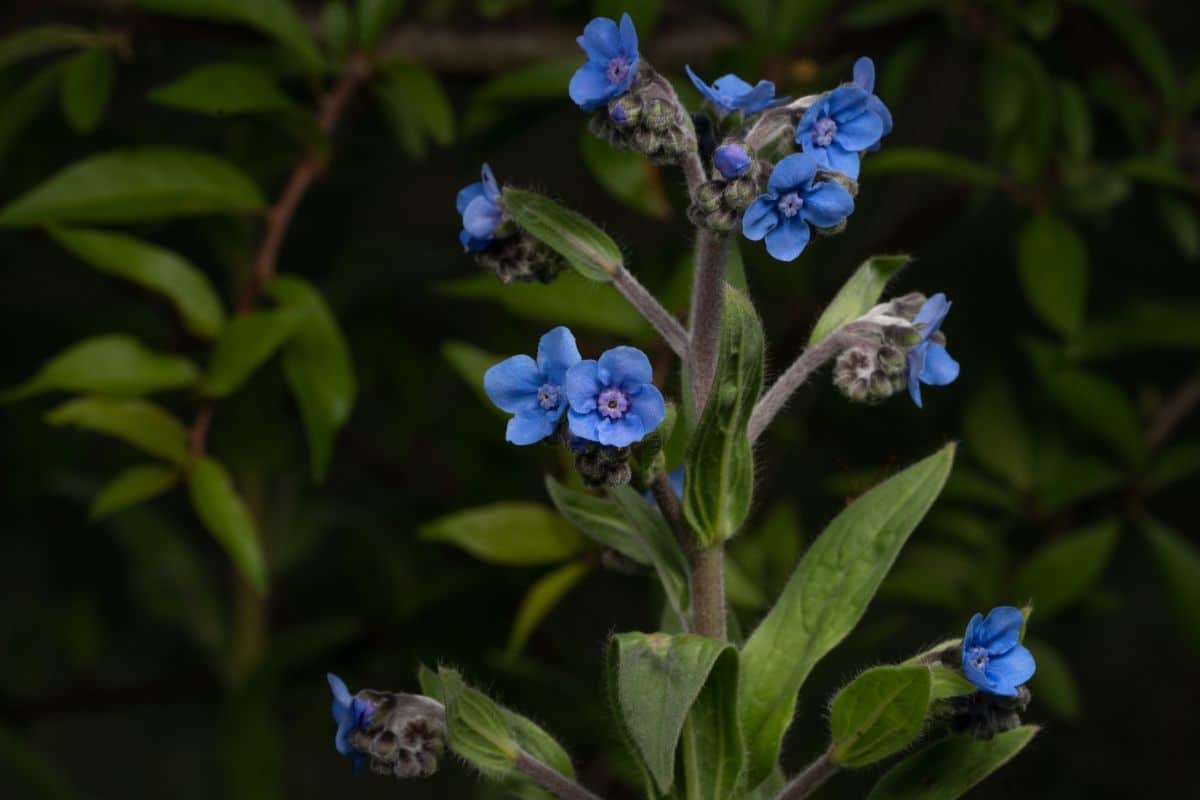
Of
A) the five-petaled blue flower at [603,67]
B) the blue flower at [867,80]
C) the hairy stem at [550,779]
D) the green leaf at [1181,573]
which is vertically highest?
the five-petaled blue flower at [603,67]

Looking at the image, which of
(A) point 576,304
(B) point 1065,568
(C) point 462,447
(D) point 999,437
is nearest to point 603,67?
(A) point 576,304

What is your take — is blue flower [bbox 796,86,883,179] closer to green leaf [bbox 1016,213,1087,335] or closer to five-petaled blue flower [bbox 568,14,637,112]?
five-petaled blue flower [bbox 568,14,637,112]

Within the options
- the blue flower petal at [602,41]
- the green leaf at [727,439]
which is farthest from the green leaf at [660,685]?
the blue flower petal at [602,41]

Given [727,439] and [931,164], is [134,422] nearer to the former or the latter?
[727,439]

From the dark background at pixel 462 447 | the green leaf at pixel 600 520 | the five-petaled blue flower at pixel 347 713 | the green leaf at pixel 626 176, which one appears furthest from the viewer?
the dark background at pixel 462 447

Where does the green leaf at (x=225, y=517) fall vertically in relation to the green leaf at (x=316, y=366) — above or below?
below

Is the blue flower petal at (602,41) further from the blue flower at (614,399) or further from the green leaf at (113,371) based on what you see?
the green leaf at (113,371)
